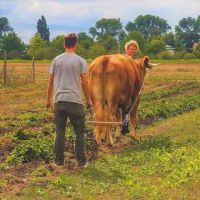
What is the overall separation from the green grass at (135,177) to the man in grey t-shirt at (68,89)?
0.65 metres

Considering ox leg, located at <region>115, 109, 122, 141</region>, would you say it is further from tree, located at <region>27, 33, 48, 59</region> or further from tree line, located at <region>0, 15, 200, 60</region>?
tree, located at <region>27, 33, 48, 59</region>

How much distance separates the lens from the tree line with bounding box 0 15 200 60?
8753cm

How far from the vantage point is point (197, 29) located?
195125 mm

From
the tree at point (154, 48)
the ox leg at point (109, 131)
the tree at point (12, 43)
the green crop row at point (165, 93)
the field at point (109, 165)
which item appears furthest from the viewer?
the tree at point (12, 43)

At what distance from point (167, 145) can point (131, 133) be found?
154cm

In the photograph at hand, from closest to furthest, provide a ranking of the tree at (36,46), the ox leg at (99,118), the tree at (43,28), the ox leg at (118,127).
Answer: the ox leg at (99,118) → the ox leg at (118,127) → the tree at (36,46) → the tree at (43,28)

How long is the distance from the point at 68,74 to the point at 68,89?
0.25 m

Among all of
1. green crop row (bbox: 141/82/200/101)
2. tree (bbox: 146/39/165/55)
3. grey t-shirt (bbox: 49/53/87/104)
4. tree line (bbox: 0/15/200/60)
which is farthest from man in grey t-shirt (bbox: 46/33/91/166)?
tree (bbox: 146/39/165/55)

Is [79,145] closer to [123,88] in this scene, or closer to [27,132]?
[123,88]

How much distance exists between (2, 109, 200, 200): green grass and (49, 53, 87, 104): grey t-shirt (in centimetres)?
126

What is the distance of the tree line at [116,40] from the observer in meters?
87.5

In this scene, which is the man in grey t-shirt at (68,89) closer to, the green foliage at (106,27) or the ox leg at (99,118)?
the ox leg at (99,118)

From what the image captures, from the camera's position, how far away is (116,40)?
344 ft

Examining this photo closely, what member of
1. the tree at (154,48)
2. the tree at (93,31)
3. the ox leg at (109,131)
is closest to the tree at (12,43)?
the tree at (154,48)
